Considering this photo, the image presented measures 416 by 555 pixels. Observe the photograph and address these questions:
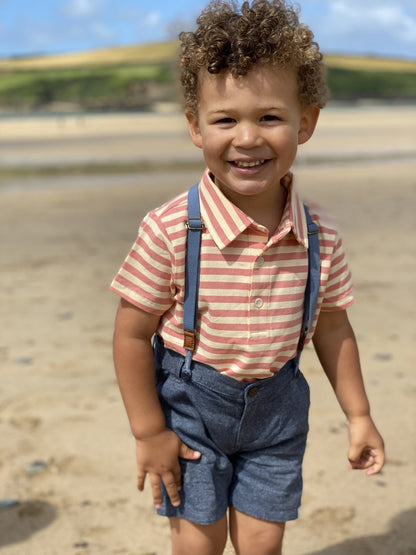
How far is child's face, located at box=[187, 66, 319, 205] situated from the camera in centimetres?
184

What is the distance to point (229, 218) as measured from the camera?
1.93 meters

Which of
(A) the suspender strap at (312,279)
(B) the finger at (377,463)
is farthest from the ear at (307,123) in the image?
(B) the finger at (377,463)

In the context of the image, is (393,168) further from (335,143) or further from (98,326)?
(98,326)

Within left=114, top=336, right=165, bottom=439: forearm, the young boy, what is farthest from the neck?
left=114, top=336, right=165, bottom=439: forearm

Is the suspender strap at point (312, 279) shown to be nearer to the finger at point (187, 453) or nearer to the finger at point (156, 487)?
the finger at point (187, 453)

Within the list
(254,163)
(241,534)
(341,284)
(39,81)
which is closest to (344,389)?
(341,284)

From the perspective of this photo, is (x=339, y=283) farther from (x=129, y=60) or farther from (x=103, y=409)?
(x=129, y=60)

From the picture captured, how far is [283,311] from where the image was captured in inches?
77.9

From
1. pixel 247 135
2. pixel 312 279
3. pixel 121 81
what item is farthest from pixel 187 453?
pixel 121 81

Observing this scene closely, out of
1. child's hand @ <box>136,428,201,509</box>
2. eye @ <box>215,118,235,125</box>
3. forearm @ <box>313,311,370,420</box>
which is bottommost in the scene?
child's hand @ <box>136,428,201,509</box>

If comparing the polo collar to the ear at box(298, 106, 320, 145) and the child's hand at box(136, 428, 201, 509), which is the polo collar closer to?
the ear at box(298, 106, 320, 145)

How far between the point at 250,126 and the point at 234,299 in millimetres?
448

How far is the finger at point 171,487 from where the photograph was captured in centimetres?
201

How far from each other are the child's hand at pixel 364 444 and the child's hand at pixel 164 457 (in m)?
0.49
